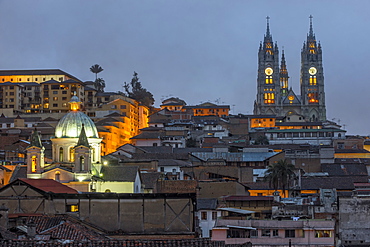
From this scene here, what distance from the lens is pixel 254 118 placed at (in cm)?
17588

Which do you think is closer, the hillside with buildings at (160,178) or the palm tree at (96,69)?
the hillside with buildings at (160,178)

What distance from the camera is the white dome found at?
239 ft

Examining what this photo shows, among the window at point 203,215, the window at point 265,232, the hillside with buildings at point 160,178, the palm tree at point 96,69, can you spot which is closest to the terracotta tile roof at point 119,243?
the hillside with buildings at point 160,178

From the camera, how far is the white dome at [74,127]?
72.9 meters

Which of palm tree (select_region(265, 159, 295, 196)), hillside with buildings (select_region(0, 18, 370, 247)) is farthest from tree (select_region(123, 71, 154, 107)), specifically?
palm tree (select_region(265, 159, 295, 196))

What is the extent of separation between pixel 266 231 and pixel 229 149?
226 feet

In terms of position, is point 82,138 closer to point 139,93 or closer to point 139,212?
point 139,212

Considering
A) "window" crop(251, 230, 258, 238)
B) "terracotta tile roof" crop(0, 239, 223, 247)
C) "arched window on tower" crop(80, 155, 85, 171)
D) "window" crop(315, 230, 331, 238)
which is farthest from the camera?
"arched window on tower" crop(80, 155, 85, 171)

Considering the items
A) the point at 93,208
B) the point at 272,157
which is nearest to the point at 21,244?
the point at 93,208

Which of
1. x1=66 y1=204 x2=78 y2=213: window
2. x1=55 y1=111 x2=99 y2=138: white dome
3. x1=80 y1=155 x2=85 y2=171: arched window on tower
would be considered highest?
x1=55 y1=111 x2=99 y2=138: white dome

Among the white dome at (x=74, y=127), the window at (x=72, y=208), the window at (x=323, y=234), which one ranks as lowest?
the window at (x=323, y=234)

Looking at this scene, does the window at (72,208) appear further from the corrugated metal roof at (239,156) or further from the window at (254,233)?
the corrugated metal roof at (239,156)

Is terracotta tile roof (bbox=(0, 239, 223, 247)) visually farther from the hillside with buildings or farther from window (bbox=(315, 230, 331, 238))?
window (bbox=(315, 230, 331, 238))

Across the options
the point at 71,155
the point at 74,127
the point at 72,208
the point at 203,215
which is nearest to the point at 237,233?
the point at 72,208
